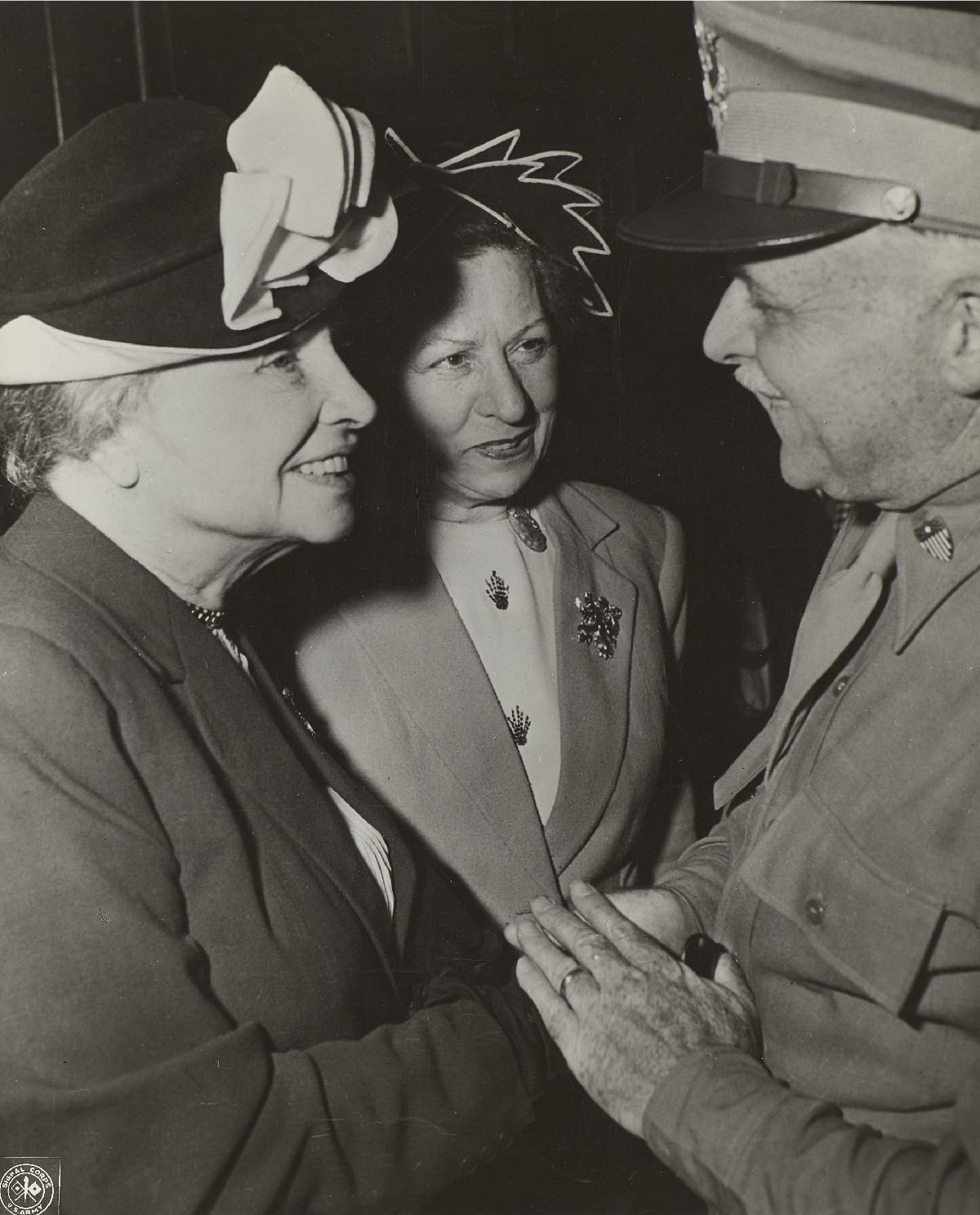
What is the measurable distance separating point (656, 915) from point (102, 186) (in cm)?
142

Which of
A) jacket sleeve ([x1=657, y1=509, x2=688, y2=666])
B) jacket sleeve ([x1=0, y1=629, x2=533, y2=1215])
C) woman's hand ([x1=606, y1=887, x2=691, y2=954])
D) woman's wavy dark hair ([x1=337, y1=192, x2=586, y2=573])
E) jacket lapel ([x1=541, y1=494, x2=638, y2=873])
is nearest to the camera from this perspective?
jacket sleeve ([x1=0, y1=629, x2=533, y2=1215])

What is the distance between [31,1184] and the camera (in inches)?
51.0

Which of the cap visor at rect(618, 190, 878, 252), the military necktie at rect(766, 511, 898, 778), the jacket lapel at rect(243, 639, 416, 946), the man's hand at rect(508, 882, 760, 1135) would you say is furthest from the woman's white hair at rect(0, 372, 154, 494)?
the military necktie at rect(766, 511, 898, 778)

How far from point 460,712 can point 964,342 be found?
4.05 ft

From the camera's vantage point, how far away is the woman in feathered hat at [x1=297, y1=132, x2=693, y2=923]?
2.20m

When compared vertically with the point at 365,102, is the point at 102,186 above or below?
below

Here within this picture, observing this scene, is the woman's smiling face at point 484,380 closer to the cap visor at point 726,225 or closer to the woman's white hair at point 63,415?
the cap visor at point 726,225

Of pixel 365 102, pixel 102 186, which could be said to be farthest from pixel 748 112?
pixel 365 102

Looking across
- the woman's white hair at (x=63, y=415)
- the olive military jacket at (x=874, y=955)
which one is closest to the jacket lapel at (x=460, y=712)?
the olive military jacket at (x=874, y=955)

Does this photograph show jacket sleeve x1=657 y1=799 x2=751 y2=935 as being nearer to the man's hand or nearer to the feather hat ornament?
the man's hand

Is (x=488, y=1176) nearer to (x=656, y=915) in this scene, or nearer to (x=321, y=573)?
(x=656, y=915)

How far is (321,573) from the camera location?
2.28 m

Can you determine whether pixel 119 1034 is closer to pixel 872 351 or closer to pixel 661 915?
pixel 661 915

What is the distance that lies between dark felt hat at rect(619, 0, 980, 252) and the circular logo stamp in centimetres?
143
